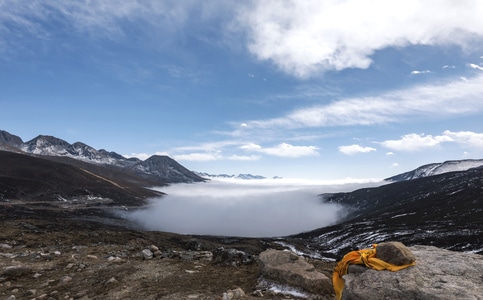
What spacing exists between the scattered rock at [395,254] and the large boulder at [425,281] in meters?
0.29

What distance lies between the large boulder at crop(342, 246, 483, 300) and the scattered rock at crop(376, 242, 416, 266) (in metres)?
0.29

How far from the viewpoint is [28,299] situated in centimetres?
1466

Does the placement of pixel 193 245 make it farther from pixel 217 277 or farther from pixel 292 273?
pixel 292 273

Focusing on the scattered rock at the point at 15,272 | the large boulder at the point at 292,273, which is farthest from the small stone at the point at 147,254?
the large boulder at the point at 292,273

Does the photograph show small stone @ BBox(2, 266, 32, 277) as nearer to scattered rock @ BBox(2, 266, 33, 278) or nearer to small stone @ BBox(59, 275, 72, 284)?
scattered rock @ BBox(2, 266, 33, 278)

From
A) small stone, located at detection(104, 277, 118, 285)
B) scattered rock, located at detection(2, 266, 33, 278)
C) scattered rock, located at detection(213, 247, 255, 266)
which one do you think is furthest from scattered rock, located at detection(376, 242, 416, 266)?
scattered rock, located at detection(2, 266, 33, 278)

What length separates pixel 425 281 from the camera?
374 inches

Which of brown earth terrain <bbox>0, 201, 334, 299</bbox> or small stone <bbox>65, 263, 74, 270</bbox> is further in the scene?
small stone <bbox>65, 263, 74, 270</bbox>

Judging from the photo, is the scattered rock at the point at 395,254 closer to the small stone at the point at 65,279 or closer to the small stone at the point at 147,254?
the small stone at the point at 65,279

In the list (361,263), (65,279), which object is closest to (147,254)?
(65,279)

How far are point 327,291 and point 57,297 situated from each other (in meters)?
11.6

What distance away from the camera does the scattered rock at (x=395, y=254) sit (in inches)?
412

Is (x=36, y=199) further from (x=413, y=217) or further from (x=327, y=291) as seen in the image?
(x=327, y=291)

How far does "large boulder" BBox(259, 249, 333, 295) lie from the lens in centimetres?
1401
